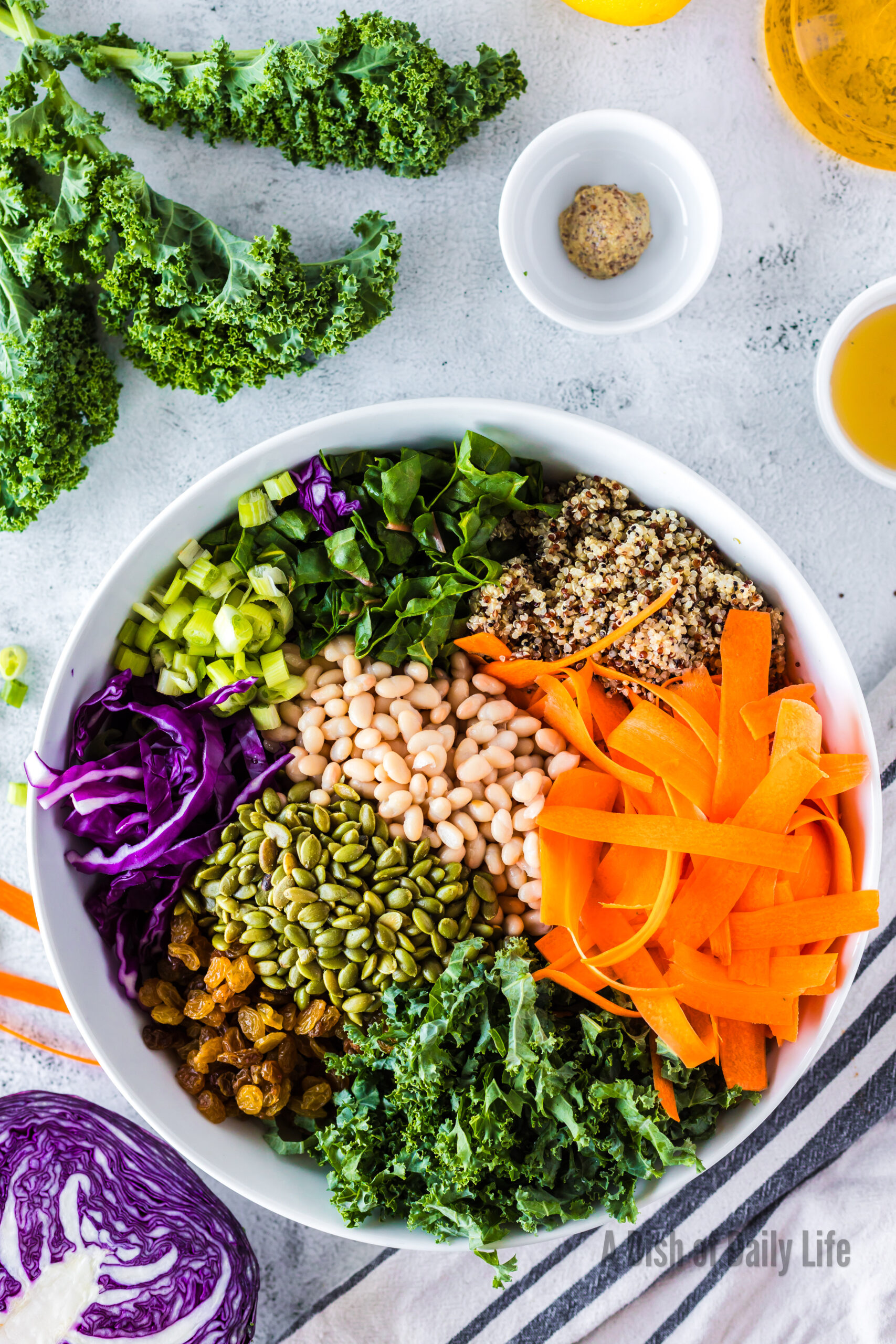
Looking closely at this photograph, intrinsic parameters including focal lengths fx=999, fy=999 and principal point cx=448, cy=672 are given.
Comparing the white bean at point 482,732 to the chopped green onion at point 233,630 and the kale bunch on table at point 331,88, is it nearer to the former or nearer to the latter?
the chopped green onion at point 233,630

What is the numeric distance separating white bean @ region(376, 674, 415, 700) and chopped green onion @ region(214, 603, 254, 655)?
0.25 m

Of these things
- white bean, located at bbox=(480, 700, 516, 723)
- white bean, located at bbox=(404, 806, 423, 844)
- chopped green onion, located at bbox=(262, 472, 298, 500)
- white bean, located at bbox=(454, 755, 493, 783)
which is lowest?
white bean, located at bbox=(404, 806, 423, 844)

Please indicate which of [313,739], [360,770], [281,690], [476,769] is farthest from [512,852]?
[281,690]

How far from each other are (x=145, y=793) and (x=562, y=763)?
751 mm

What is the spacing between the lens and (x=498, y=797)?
71.1 inches

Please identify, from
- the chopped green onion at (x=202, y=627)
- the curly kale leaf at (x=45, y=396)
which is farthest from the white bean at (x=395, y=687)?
the curly kale leaf at (x=45, y=396)

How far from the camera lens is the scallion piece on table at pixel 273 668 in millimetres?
1837

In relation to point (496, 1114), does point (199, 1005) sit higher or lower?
lower

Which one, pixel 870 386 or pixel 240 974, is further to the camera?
pixel 870 386

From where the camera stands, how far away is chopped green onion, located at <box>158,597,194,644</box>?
1.83 meters

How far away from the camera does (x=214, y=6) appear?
1923mm

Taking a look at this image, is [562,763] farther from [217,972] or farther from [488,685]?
[217,972]

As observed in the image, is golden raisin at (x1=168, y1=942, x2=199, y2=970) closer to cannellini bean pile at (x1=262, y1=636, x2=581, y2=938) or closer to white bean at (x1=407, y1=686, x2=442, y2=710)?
cannellini bean pile at (x1=262, y1=636, x2=581, y2=938)

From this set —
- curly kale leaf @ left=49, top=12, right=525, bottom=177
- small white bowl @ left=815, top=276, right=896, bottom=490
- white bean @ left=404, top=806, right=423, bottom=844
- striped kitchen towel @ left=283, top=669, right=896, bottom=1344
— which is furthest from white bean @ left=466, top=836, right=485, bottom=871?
curly kale leaf @ left=49, top=12, right=525, bottom=177
